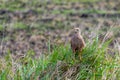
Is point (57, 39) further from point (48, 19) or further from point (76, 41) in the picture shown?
point (48, 19)

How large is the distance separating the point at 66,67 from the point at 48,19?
215 inches

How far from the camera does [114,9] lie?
12555 mm

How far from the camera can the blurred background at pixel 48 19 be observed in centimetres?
973

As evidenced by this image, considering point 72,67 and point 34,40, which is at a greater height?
point 72,67

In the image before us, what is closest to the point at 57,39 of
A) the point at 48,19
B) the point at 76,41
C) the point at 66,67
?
the point at 66,67

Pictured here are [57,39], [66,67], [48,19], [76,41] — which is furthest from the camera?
[48,19]

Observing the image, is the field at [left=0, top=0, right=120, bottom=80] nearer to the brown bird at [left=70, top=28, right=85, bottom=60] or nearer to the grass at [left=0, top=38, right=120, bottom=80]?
the grass at [left=0, top=38, right=120, bottom=80]

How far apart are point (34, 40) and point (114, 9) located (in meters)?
3.39

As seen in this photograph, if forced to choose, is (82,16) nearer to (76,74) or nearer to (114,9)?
(114,9)

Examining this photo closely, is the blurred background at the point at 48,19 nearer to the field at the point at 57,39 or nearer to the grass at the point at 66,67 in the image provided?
the field at the point at 57,39

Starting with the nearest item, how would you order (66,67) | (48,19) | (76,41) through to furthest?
(76,41) → (66,67) → (48,19)

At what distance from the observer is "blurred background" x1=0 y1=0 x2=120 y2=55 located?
31.9ft

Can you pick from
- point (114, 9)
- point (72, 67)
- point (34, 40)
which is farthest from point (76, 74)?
point (114, 9)

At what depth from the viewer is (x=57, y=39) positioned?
22.5 feet
